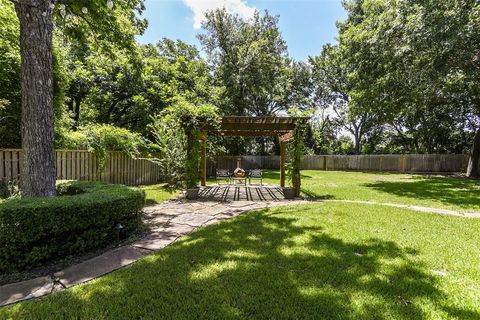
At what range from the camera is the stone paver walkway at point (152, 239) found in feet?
8.49

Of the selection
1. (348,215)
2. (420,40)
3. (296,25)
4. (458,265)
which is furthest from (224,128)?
(296,25)

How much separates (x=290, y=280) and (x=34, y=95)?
4.23m

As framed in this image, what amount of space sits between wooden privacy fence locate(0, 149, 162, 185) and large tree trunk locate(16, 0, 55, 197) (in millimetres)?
3039

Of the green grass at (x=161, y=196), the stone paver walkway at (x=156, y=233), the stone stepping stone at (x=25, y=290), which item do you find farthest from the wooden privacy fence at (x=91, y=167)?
the stone stepping stone at (x=25, y=290)

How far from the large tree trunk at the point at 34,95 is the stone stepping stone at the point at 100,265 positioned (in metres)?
1.45

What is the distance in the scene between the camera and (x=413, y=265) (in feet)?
10.4

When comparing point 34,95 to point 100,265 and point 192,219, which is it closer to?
point 100,265

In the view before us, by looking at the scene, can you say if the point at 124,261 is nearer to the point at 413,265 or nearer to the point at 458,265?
the point at 413,265

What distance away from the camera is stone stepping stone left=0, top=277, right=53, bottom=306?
2395 mm

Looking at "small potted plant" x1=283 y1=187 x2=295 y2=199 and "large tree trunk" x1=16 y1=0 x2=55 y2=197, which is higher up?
"large tree trunk" x1=16 y1=0 x2=55 y2=197

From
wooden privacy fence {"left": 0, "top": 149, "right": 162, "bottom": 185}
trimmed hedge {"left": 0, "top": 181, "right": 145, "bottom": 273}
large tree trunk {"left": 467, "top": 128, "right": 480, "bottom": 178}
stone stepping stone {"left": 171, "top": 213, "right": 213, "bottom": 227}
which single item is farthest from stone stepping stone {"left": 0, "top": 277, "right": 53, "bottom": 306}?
large tree trunk {"left": 467, "top": 128, "right": 480, "bottom": 178}

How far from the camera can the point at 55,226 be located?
10.1 feet

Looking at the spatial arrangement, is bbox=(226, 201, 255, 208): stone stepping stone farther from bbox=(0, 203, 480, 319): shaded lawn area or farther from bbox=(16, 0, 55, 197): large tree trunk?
bbox=(16, 0, 55, 197): large tree trunk

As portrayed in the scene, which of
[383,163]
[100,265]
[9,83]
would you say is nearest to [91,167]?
[9,83]
